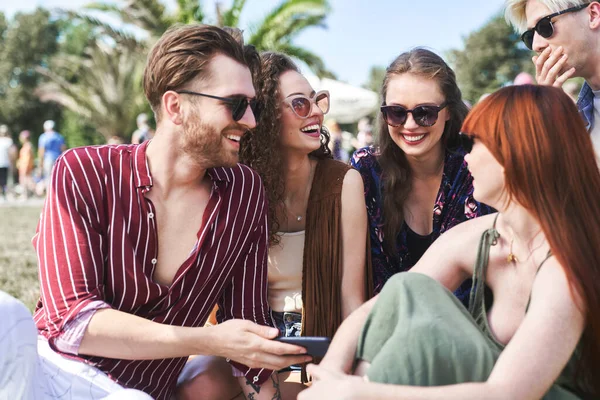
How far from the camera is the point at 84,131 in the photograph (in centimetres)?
3850

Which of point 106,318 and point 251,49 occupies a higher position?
point 251,49

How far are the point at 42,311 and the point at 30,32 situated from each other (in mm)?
47954

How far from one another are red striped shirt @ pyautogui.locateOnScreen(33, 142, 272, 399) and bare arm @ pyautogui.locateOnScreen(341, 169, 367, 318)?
56 cm

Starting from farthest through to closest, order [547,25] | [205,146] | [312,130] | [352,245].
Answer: [547,25] → [312,130] → [352,245] → [205,146]

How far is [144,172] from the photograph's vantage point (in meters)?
2.48

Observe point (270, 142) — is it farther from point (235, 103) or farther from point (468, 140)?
point (468, 140)

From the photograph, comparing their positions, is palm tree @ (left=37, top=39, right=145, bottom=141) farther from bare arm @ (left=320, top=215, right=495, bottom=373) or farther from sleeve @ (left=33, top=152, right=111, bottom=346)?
bare arm @ (left=320, top=215, right=495, bottom=373)

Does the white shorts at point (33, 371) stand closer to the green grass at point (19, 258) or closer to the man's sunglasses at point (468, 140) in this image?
the man's sunglasses at point (468, 140)

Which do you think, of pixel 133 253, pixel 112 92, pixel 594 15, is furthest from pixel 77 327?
pixel 112 92

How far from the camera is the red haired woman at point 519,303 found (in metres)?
1.69

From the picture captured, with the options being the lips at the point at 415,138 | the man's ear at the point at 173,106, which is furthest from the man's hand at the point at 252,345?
the lips at the point at 415,138

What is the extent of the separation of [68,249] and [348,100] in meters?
16.0

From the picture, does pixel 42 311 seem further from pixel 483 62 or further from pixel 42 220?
pixel 483 62

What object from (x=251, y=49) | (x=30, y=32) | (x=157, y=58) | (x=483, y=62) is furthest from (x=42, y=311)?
(x=30, y=32)
